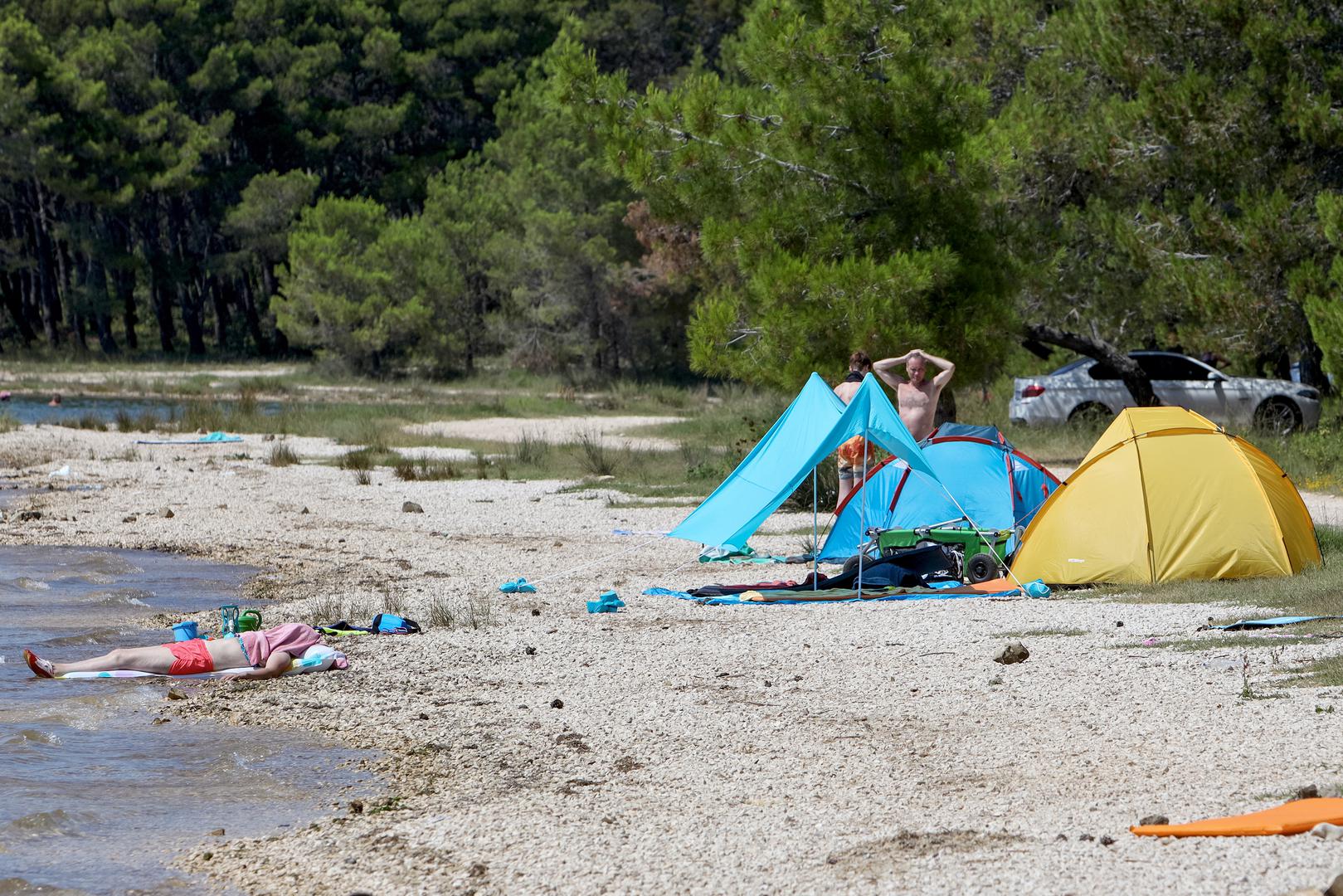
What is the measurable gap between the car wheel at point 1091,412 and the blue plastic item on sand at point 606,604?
525 inches

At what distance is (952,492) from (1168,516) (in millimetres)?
2254

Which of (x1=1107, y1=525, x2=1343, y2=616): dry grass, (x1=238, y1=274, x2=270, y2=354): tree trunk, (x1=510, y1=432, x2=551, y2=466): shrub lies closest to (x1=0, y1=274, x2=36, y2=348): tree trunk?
(x1=238, y1=274, x2=270, y2=354): tree trunk

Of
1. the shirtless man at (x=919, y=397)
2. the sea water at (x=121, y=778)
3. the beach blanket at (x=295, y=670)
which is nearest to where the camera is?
the sea water at (x=121, y=778)

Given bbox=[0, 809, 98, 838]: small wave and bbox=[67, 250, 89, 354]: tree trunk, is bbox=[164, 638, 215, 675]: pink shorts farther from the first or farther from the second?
bbox=[67, 250, 89, 354]: tree trunk

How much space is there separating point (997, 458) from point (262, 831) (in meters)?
7.72

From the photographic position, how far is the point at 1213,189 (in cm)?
1862

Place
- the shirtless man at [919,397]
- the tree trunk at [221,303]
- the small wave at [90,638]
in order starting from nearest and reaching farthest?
the small wave at [90,638] → the shirtless man at [919,397] → the tree trunk at [221,303]

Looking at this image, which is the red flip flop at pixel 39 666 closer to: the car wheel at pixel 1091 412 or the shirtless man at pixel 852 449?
the shirtless man at pixel 852 449

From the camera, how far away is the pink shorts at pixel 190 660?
8.23 m

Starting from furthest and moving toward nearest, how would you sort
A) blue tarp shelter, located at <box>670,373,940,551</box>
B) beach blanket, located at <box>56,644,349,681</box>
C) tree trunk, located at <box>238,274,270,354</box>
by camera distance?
tree trunk, located at <box>238,274,270,354</box>, blue tarp shelter, located at <box>670,373,940,551</box>, beach blanket, located at <box>56,644,349,681</box>

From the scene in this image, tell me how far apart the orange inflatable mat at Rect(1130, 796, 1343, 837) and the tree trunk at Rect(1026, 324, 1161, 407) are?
1584 centimetres

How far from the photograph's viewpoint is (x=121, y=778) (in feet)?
21.1

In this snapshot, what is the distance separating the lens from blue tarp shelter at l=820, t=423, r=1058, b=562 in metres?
11.8

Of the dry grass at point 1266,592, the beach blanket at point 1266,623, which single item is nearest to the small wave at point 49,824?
the beach blanket at point 1266,623
